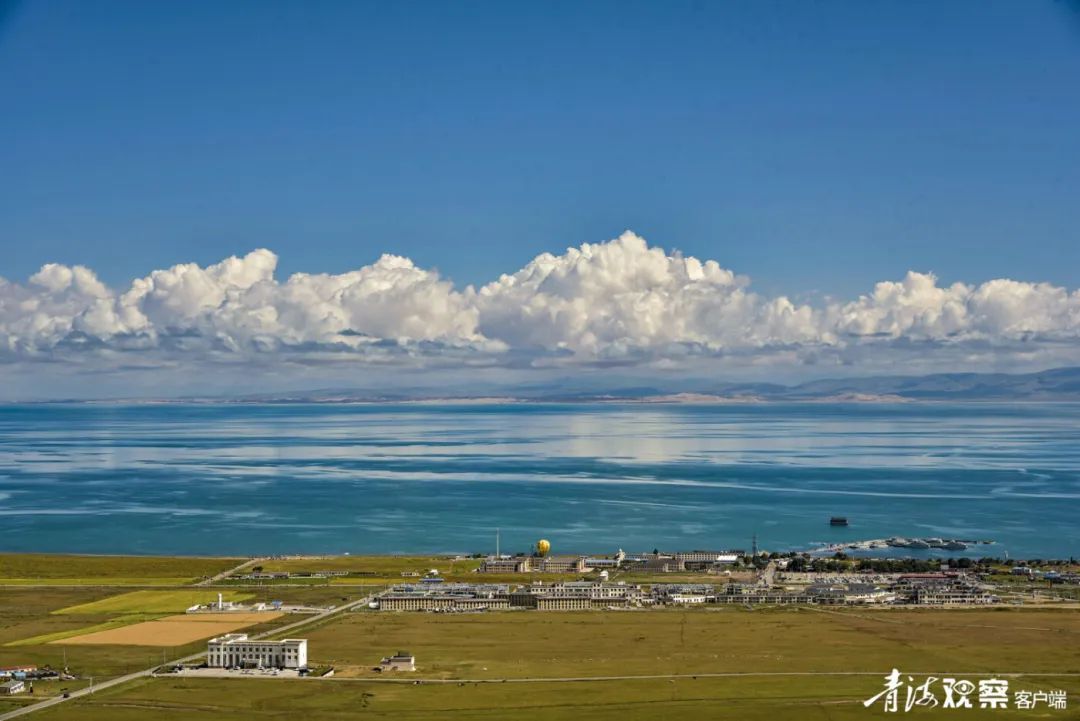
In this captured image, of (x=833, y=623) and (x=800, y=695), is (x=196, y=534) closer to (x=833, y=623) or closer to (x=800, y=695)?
(x=833, y=623)

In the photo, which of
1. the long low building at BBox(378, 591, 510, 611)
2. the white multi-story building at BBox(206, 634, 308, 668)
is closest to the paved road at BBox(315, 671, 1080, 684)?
the white multi-story building at BBox(206, 634, 308, 668)

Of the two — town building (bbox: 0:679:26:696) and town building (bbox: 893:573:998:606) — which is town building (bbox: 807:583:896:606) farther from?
town building (bbox: 0:679:26:696)

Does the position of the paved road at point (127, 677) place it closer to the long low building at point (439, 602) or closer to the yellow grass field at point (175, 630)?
the yellow grass field at point (175, 630)

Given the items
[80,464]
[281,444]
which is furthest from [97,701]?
[281,444]

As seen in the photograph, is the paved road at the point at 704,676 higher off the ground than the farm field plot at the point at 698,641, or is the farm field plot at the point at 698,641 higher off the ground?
the paved road at the point at 704,676

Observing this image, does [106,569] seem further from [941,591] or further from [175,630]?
[941,591]

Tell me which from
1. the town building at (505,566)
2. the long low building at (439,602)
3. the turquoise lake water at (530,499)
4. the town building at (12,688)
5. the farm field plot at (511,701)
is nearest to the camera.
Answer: the farm field plot at (511,701)

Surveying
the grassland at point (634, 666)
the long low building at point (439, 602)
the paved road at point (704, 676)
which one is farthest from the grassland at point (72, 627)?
the paved road at point (704, 676)
